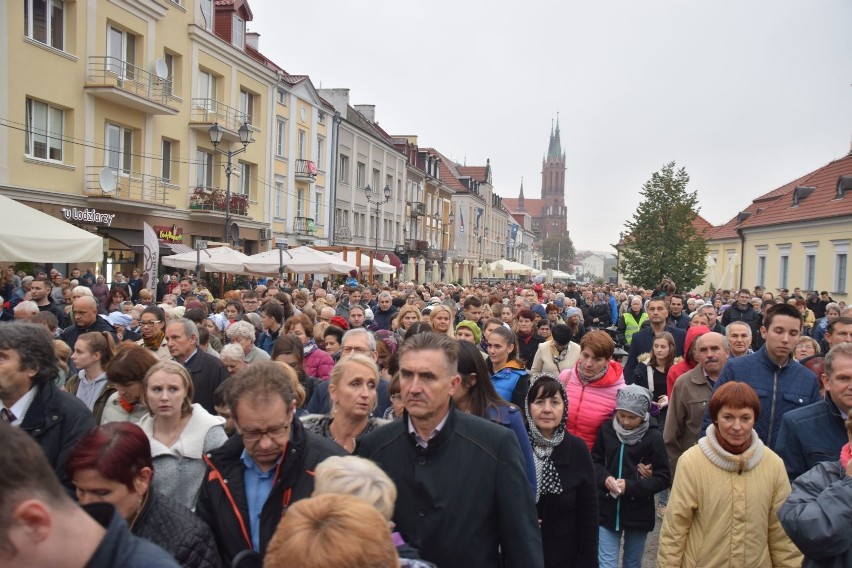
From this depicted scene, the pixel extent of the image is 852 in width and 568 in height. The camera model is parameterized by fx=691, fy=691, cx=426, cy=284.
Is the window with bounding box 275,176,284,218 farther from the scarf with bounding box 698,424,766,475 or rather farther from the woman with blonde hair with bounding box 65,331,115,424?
the scarf with bounding box 698,424,766,475

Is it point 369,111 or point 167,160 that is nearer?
point 167,160

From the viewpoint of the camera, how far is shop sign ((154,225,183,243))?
82.5 feet

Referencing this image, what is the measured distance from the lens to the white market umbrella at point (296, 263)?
18.2 meters

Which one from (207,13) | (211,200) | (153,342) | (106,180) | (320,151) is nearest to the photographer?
(153,342)

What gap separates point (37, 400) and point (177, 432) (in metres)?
0.76

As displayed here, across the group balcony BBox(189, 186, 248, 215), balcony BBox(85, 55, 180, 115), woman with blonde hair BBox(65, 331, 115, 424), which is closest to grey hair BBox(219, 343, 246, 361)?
woman with blonde hair BBox(65, 331, 115, 424)

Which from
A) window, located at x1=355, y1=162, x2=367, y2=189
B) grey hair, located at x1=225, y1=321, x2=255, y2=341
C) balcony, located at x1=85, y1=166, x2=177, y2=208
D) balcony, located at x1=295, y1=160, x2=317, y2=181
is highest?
window, located at x1=355, y1=162, x2=367, y2=189

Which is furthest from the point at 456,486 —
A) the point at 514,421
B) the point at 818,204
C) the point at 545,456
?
the point at 818,204

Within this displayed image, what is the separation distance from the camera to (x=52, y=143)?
66.8 ft

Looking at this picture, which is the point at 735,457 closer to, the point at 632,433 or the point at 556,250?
the point at 632,433

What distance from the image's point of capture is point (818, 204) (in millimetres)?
34094

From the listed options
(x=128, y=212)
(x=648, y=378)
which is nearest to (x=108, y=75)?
(x=128, y=212)

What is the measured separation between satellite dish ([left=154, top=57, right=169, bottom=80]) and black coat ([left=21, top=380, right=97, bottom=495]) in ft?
74.2

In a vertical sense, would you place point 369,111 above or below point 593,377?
above
